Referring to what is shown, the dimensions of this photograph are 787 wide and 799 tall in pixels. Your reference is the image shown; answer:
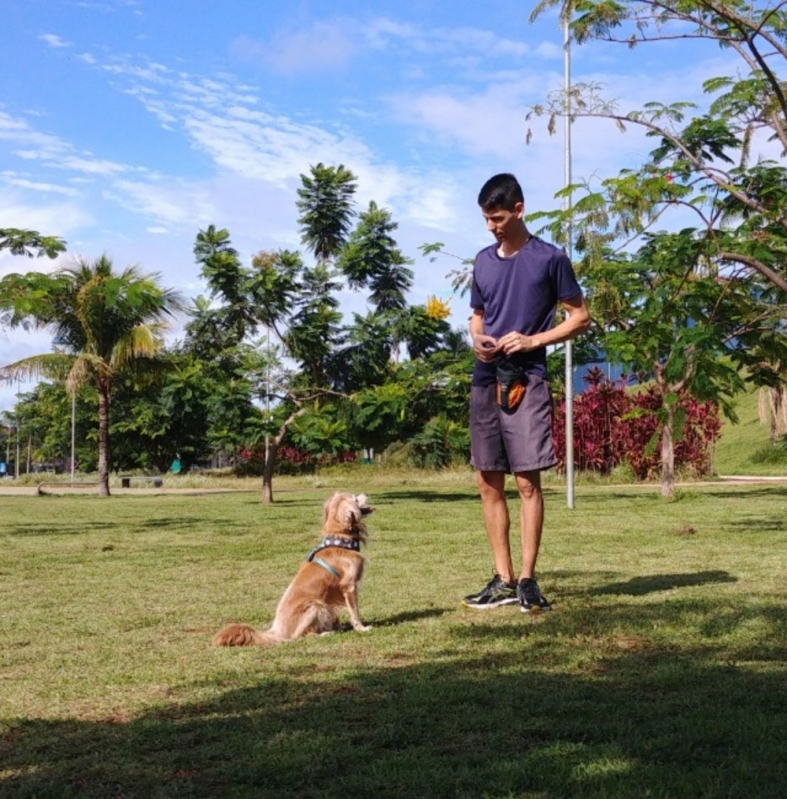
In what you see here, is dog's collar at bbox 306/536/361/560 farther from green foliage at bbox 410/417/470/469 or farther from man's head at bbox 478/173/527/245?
green foliage at bbox 410/417/470/469

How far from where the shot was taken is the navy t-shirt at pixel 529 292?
5578mm

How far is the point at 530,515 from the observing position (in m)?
5.71

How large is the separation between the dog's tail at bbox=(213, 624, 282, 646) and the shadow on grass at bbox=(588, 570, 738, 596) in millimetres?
2332

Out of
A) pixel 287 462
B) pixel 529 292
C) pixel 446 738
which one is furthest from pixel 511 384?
pixel 287 462

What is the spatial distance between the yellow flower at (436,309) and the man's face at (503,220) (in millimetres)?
17938

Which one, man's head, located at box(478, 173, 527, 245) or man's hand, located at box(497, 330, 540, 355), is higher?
man's head, located at box(478, 173, 527, 245)

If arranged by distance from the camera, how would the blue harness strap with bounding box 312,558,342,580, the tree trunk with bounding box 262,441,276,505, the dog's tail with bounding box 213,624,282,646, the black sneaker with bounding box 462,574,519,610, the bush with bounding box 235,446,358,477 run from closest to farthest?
the dog's tail with bounding box 213,624,282,646 < the blue harness strap with bounding box 312,558,342,580 < the black sneaker with bounding box 462,574,519,610 < the tree trunk with bounding box 262,441,276,505 < the bush with bounding box 235,446,358,477

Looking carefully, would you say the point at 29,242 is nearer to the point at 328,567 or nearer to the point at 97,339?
the point at 328,567

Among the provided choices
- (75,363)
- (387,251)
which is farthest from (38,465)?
(387,251)

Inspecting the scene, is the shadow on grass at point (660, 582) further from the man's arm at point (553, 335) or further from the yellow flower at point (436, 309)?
the yellow flower at point (436, 309)

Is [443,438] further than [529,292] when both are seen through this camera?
Yes

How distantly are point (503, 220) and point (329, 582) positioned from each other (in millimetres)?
2156

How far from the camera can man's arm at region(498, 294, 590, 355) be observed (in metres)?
5.38

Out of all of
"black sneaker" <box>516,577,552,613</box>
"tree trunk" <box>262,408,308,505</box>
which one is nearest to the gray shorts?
"black sneaker" <box>516,577,552,613</box>
